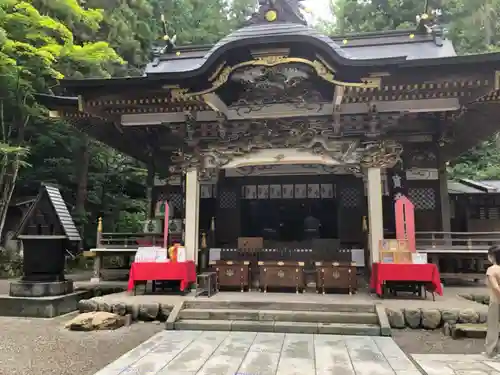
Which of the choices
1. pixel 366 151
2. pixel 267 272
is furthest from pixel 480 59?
pixel 267 272

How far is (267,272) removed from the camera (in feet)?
25.9

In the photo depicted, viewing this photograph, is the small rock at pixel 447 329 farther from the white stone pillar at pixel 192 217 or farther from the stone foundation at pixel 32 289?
the stone foundation at pixel 32 289

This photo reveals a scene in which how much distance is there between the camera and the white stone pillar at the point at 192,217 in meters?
8.40

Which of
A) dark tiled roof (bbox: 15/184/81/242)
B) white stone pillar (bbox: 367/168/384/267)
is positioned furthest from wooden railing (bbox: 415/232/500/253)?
dark tiled roof (bbox: 15/184/81/242)

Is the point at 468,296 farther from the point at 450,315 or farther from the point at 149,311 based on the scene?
the point at 149,311

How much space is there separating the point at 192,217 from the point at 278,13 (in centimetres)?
455

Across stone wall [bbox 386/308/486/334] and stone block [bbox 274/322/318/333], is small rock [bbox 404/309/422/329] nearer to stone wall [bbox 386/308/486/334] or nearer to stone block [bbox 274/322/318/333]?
stone wall [bbox 386/308/486/334]

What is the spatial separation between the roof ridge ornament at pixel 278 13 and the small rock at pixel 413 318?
5.65 m

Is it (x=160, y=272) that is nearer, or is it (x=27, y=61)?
(x=160, y=272)

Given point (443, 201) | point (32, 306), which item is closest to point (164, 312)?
point (32, 306)

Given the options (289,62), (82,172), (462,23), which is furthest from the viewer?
(462,23)

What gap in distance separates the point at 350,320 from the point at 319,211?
6118mm

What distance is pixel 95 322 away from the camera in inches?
245

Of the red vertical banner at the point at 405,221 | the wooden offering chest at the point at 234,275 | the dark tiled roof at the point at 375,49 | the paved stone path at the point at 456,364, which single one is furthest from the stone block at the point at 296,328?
the dark tiled roof at the point at 375,49
